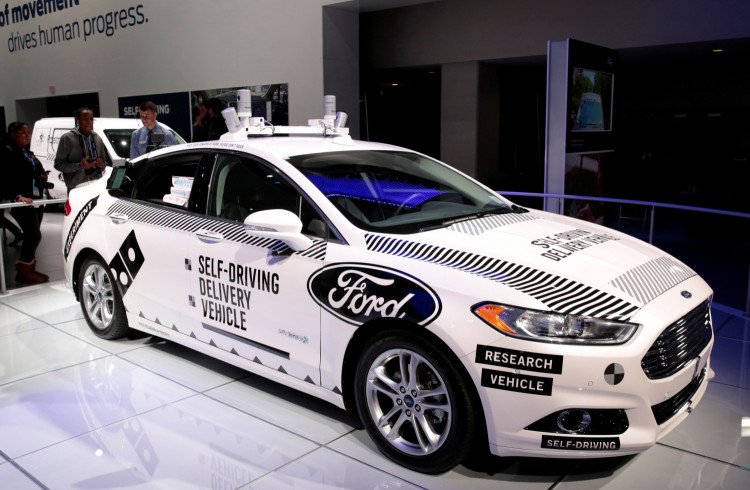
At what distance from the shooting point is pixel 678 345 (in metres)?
2.67

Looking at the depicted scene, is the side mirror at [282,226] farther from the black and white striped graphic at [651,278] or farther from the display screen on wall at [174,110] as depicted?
the display screen on wall at [174,110]

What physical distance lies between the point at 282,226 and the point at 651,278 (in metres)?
1.77

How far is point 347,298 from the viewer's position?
9.62 feet

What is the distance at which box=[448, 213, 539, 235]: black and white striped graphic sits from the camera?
123 inches

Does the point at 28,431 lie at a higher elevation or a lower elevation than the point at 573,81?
lower

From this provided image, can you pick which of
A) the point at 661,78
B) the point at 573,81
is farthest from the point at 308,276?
the point at 661,78

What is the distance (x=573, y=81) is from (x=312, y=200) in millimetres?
4542

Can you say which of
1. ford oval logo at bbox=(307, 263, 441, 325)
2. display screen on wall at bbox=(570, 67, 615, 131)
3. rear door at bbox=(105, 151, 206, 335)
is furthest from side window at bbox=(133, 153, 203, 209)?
display screen on wall at bbox=(570, 67, 615, 131)

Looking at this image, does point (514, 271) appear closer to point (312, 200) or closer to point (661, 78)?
point (312, 200)

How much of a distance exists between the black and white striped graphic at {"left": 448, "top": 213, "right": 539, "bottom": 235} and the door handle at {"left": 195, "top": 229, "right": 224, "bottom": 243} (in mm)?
1363

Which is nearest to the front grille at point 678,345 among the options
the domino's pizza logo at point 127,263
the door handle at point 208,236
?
the door handle at point 208,236

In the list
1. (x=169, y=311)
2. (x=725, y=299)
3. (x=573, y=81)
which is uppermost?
(x=573, y=81)

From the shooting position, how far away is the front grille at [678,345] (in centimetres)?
252

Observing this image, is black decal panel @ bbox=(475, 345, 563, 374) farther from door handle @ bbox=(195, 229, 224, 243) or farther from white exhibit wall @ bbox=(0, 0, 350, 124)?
white exhibit wall @ bbox=(0, 0, 350, 124)
